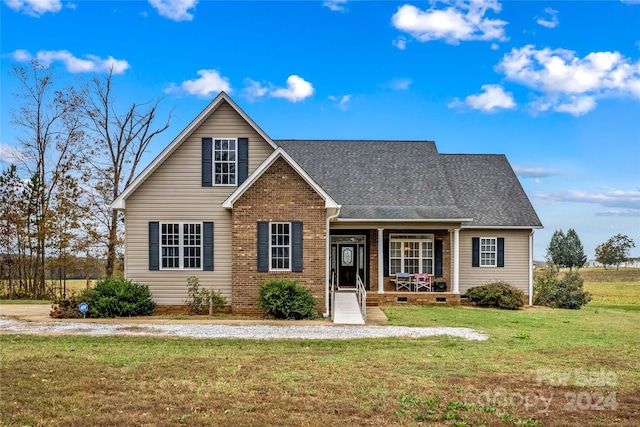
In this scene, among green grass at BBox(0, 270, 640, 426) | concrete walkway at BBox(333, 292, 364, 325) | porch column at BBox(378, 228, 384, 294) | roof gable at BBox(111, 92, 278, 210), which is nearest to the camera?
green grass at BBox(0, 270, 640, 426)

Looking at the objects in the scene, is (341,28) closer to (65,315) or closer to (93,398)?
(65,315)

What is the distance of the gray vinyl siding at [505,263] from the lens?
24969 millimetres

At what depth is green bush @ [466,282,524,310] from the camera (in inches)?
915

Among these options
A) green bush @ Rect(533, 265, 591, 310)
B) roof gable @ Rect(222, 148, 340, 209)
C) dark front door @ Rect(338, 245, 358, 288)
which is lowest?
green bush @ Rect(533, 265, 591, 310)

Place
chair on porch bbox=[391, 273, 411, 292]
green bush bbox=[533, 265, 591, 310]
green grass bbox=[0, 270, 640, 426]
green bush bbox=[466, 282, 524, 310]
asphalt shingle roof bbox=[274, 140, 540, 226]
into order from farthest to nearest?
green bush bbox=[533, 265, 591, 310] < asphalt shingle roof bbox=[274, 140, 540, 226] < chair on porch bbox=[391, 273, 411, 292] < green bush bbox=[466, 282, 524, 310] < green grass bbox=[0, 270, 640, 426]

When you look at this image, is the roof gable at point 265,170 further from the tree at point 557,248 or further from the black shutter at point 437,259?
the tree at point 557,248

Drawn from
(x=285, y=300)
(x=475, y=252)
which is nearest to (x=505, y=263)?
(x=475, y=252)

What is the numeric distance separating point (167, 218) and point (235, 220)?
7.98 feet

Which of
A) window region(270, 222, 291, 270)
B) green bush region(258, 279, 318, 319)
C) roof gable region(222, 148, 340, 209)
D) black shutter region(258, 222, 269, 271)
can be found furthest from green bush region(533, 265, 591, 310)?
black shutter region(258, 222, 269, 271)

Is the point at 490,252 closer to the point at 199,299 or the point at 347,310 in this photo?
the point at 347,310

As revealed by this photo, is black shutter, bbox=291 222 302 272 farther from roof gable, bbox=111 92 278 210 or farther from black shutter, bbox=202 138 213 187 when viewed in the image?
black shutter, bbox=202 138 213 187

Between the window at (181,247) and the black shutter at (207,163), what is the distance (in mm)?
Answer: 1446

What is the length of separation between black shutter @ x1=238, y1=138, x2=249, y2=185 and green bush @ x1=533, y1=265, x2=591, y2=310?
15.3m

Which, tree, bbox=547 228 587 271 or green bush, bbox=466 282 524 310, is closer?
green bush, bbox=466 282 524 310
